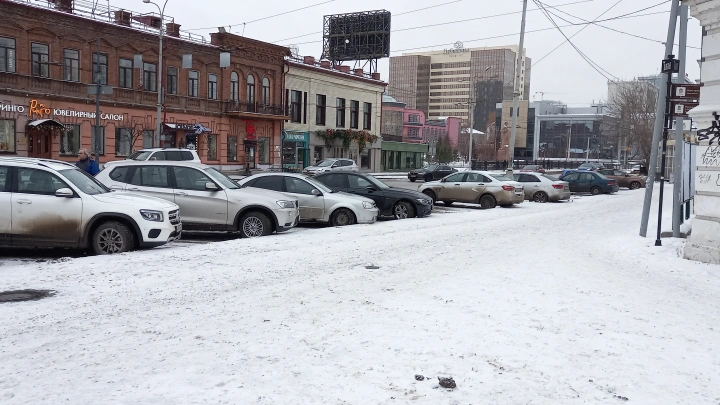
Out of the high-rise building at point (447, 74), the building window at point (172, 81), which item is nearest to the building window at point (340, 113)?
the building window at point (172, 81)

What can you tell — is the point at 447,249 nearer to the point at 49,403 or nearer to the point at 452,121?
the point at 49,403

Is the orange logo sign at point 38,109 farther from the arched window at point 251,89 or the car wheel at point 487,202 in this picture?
the car wheel at point 487,202

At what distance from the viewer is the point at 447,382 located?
471 cm

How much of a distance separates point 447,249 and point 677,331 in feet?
17.2

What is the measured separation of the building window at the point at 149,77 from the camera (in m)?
38.2

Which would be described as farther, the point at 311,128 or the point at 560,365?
the point at 311,128

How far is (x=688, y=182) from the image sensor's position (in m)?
13.9

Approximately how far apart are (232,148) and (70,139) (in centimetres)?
1306

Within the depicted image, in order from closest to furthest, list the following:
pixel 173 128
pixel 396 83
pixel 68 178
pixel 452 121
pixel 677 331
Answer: pixel 677 331 < pixel 68 178 < pixel 173 128 < pixel 452 121 < pixel 396 83

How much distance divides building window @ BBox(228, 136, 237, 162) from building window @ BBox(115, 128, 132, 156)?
8827mm

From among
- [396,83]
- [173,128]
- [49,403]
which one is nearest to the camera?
[49,403]

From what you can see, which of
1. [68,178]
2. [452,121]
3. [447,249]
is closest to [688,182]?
[447,249]

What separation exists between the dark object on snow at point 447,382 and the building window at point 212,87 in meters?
40.7

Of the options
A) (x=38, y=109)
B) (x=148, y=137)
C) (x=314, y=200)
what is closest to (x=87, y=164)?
(x=314, y=200)
